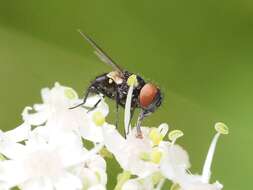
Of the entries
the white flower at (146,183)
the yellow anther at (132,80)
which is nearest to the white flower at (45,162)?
the white flower at (146,183)

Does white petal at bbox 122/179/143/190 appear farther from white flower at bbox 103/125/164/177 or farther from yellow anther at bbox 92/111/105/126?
yellow anther at bbox 92/111/105/126

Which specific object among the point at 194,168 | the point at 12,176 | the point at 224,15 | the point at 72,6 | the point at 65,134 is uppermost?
the point at 224,15

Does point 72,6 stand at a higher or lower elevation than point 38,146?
higher

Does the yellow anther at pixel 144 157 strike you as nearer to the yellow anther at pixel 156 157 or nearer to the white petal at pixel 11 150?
the yellow anther at pixel 156 157

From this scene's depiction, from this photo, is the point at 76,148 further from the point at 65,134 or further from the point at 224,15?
the point at 224,15

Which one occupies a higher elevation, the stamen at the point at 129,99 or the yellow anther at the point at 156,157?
the stamen at the point at 129,99

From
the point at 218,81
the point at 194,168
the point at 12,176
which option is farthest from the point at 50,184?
the point at 218,81

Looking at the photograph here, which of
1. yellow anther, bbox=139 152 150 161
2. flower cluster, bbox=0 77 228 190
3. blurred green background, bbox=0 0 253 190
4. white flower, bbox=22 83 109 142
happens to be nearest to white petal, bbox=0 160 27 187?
flower cluster, bbox=0 77 228 190

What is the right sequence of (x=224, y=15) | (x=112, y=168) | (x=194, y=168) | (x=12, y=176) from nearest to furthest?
1. (x=12, y=176)
2. (x=112, y=168)
3. (x=194, y=168)
4. (x=224, y=15)

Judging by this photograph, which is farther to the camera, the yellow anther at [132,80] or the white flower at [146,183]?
the yellow anther at [132,80]
